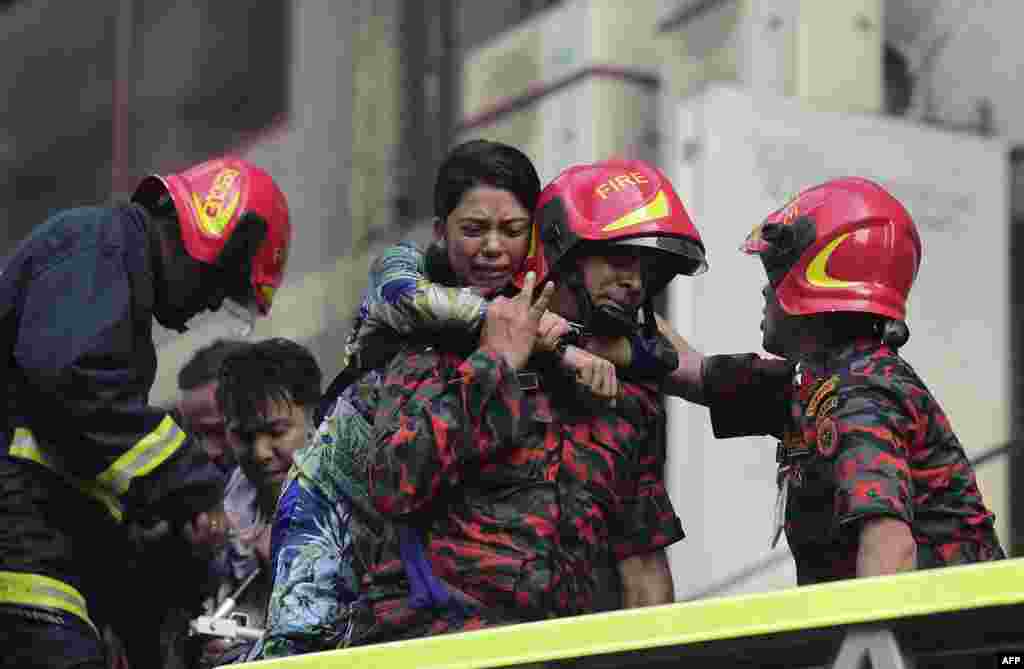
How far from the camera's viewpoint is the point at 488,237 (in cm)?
390

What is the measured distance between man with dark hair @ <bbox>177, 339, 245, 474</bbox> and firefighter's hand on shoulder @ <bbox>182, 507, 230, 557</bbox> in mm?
803

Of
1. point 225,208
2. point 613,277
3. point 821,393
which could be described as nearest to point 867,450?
point 821,393

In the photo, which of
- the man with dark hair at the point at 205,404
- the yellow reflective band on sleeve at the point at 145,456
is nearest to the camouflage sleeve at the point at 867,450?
the yellow reflective band on sleeve at the point at 145,456

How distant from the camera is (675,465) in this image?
812 centimetres

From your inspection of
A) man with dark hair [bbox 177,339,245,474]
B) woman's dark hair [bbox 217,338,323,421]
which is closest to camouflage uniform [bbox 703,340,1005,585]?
woman's dark hair [bbox 217,338,323,421]

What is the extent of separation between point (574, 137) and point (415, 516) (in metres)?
6.31

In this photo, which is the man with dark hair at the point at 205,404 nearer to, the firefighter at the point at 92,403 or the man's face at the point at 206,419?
the man's face at the point at 206,419

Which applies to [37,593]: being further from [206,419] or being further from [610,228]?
[206,419]

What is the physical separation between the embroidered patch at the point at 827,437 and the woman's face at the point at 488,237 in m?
0.75

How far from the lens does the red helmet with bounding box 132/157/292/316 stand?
441 centimetres

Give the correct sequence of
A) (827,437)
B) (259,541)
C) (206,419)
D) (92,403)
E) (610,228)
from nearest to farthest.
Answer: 1. (827,437)
2. (610,228)
3. (92,403)
4. (259,541)
5. (206,419)

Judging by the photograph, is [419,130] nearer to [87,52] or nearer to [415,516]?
[87,52]

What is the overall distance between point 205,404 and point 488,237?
2.04 meters

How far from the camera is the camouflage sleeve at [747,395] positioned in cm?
404
